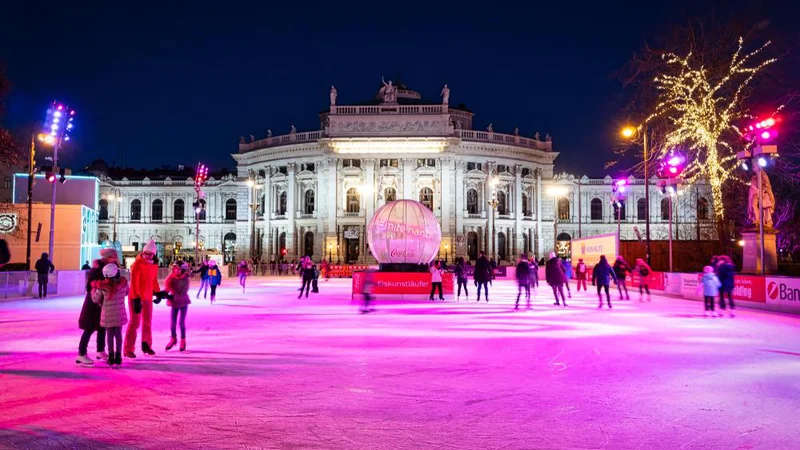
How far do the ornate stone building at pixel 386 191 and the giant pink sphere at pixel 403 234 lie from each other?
3513 cm

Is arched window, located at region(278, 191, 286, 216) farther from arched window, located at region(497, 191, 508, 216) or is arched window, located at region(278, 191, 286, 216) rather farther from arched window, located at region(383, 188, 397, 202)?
arched window, located at region(497, 191, 508, 216)

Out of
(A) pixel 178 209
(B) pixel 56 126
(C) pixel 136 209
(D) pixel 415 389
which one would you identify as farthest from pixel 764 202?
(C) pixel 136 209

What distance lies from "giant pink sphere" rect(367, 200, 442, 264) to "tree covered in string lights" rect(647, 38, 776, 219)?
1116 centimetres

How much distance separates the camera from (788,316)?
16719mm

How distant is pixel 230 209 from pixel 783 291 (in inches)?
2577

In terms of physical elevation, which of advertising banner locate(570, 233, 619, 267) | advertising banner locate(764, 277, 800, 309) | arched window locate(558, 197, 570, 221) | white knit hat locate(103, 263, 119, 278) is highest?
arched window locate(558, 197, 570, 221)

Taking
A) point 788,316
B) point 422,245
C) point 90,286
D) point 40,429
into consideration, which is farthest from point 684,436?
point 422,245

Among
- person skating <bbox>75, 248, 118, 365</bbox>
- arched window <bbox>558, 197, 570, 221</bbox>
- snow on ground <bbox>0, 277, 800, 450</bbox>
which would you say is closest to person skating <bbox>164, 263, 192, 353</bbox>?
snow on ground <bbox>0, 277, 800, 450</bbox>

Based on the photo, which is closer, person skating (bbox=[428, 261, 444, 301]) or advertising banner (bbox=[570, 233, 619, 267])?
person skating (bbox=[428, 261, 444, 301])

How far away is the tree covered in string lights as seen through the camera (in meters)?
26.5

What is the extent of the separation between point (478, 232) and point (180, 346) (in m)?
57.0

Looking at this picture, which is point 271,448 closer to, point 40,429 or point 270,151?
point 40,429

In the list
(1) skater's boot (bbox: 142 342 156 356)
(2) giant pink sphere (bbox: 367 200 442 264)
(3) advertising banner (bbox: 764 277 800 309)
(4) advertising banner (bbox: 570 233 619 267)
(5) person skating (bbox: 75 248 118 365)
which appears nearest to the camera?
(5) person skating (bbox: 75 248 118 365)

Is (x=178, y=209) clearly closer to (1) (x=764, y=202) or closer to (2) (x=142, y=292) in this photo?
(1) (x=764, y=202)
